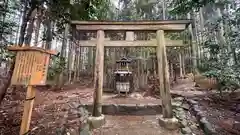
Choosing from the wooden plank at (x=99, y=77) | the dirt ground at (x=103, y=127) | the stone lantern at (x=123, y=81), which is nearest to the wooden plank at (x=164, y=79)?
the dirt ground at (x=103, y=127)

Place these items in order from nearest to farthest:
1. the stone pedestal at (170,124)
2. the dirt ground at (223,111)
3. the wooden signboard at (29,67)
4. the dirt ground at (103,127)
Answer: the wooden signboard at (29,67) → the dirt ground at (103,127) → the dirt ground at (223,111) → the stone pedestal at (170,124)

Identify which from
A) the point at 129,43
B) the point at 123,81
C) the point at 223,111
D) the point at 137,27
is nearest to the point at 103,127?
the point at 129,43

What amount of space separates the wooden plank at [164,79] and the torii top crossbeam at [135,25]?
0.23 metres

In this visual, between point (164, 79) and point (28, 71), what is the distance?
3.38 metres

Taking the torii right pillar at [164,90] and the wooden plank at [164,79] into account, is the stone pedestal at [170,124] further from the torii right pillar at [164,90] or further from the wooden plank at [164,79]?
the wooden plank at [164,79]

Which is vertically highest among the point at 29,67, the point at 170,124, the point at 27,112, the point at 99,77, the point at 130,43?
the point at 130,43

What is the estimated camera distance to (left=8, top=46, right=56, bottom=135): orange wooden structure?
2832 millimetres

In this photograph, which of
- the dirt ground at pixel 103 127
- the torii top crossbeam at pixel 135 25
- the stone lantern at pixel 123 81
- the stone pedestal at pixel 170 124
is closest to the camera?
the dirt ground at pixel 103 127

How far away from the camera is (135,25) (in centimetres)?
486

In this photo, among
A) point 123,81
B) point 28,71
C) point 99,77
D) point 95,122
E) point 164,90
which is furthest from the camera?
point 123,81

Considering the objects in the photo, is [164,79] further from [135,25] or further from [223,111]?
[223,111]

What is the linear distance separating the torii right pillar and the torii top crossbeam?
0.23 meters

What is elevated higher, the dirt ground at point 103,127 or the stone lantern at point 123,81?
the stone lantern at point 123,81

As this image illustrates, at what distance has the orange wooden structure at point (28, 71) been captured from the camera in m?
2.83
